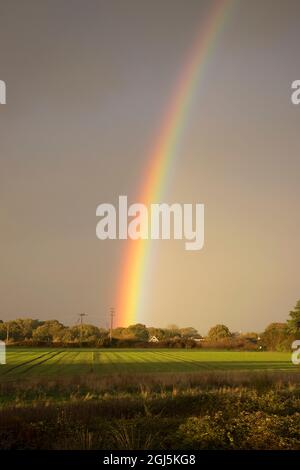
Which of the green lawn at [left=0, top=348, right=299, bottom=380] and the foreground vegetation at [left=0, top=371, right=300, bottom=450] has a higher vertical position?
the foreground vegetation at [left=0, top=371, right=300, bottom=450]

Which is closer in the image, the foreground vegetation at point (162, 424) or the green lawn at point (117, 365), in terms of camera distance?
the foreground vegetation at point (162, 424)

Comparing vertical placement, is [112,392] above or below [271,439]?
below

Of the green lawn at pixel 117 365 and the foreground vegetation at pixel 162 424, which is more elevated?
the foreground vegetation at pixel 162 424

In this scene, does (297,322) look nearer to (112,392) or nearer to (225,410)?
(112,392)

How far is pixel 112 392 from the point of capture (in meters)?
30.5

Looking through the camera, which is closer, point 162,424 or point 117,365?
point 162,424

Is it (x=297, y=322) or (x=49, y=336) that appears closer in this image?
(x=297, y=322)

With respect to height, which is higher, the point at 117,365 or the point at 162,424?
the point at 162,424

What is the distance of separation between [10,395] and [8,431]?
16503 mm

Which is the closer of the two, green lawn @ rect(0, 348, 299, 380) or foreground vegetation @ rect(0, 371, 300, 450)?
foreground vegetation @ rect(0, 371, 300, 450)

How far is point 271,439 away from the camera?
512 inches
